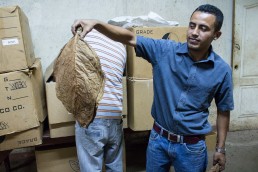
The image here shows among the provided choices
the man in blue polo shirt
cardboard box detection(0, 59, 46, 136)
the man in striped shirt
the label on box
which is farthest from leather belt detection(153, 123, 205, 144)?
the label on box

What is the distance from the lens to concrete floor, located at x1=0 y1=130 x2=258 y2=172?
8.17 ft

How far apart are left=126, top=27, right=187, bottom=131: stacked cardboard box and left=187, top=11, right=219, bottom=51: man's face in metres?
0.68

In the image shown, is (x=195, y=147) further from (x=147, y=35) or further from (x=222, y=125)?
(x=147, y=35)

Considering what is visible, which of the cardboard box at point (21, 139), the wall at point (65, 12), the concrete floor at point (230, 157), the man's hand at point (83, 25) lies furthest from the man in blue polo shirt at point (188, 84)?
the wall at point (65, 12)

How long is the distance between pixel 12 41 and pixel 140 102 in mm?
1023

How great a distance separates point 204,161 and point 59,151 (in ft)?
3.96

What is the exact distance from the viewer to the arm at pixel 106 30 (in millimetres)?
1030

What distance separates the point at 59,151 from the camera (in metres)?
2.07

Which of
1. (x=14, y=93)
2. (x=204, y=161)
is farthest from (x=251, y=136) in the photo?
(x=14, y=93)

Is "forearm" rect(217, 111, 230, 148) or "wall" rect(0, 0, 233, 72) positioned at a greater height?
"wall" rect(0, 0, 233, 72)

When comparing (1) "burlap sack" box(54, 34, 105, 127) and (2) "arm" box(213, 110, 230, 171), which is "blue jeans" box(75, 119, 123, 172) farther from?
(2) "arm" box(213, 110, 230, 171)

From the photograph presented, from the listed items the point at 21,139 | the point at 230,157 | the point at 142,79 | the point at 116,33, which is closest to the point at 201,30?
the point at 116,33

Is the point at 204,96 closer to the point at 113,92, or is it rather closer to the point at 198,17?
the point at 198,17

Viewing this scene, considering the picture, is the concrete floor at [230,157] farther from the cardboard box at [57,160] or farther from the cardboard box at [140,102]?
the cardboard box at [140,102]
